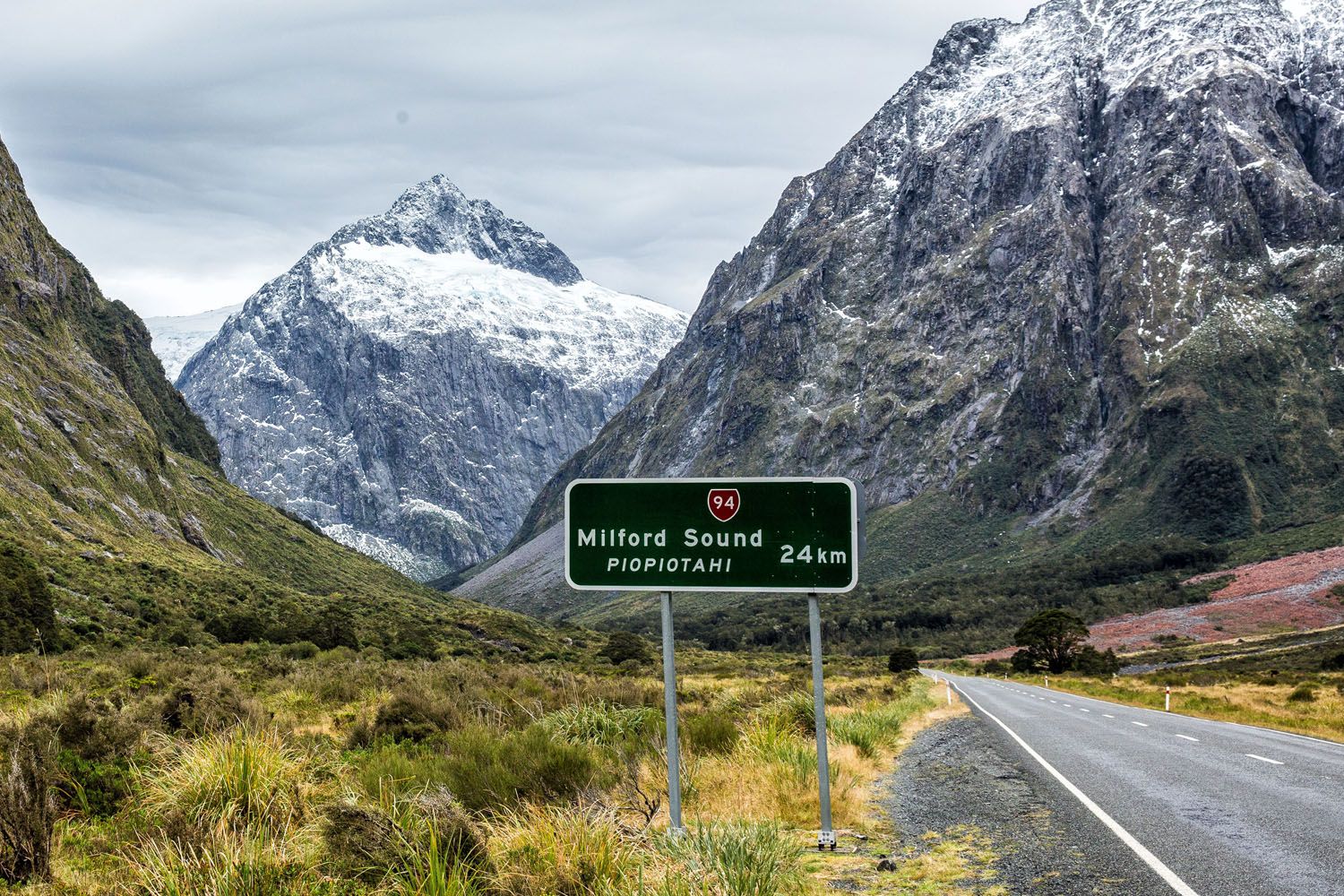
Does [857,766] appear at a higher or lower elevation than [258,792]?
lower

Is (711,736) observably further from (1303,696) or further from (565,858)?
(1303,696)

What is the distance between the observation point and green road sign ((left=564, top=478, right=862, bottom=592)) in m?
8.17

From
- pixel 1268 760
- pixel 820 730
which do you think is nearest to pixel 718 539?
pixel 820 730

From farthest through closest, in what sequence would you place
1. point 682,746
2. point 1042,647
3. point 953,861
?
point 1042,647, point 682,746, point 953,861

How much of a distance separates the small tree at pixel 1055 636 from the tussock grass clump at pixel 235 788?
239ft

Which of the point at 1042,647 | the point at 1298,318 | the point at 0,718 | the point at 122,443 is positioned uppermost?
the point at 1298,318

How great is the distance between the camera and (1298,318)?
18912 cm

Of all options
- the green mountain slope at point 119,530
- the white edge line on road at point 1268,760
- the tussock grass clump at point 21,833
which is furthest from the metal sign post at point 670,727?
the green mountain slope at point 119,530

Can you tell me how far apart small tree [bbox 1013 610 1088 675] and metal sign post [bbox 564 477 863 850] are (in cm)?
7171

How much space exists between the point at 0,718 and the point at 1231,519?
17979 centimetres

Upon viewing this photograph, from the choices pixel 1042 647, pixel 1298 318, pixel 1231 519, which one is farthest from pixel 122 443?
pixel 1298 318

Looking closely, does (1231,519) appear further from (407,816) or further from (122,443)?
(407,816)

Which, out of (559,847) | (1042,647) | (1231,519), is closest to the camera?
(559,847)

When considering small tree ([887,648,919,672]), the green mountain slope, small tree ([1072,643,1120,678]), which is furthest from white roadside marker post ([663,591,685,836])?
small tree ([1072,643,1120,678])
